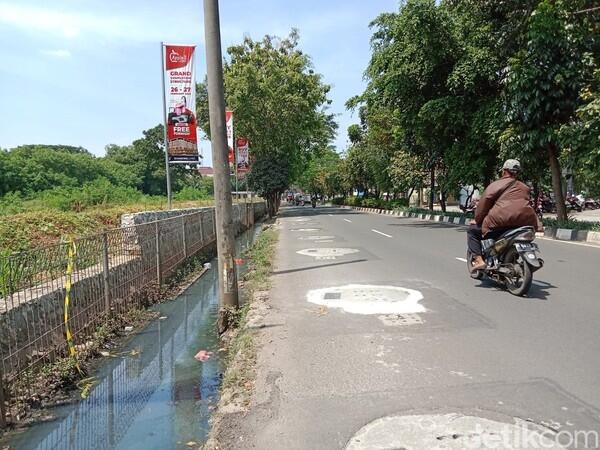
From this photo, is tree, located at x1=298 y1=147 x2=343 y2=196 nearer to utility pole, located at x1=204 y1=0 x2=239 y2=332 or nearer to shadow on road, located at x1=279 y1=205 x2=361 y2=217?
shadow on road, located at x1=279 y1=205 x2=361 y2=217

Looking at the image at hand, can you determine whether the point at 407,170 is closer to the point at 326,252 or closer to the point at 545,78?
the point at 545,78

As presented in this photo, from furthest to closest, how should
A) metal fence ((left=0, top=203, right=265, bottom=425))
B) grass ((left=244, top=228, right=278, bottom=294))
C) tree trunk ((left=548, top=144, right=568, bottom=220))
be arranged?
tree trunk ((left=548, top=144, right=568, bottom=220)) < grass ((left=244, top=228, right=278, bottom=294)) < metal fence ((left=0, top=203, right=265, bottom=425))

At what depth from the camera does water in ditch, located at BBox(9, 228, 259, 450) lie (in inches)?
154

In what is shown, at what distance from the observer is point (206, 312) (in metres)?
8.35

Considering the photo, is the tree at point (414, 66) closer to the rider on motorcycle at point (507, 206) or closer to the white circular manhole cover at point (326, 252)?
the white circular manhole cover at point (326, 252)

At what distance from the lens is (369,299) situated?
23.8 ft

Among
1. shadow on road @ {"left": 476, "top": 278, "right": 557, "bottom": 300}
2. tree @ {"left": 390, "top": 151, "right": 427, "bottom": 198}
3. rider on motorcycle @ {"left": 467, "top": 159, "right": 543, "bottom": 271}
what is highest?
tree @ {"left": 390, "top": 151, "right": 427, "bottom": 198}

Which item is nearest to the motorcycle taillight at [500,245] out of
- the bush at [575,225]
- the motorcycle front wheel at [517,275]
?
the motorcycle front wheel at [517,275]

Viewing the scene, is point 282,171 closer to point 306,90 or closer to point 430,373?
point 306,90

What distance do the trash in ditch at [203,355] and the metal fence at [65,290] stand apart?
1.31 metres

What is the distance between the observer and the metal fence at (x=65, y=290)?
4621 millimetres

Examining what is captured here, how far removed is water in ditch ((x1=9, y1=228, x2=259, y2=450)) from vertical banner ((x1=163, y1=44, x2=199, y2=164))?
26.7 feet

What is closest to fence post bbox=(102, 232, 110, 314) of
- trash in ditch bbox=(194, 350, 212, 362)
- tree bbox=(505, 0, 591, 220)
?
trash in ditch bbox=(194, 350, 212, 362)

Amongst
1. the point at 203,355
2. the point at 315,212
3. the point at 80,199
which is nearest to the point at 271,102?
the point at 315,212
